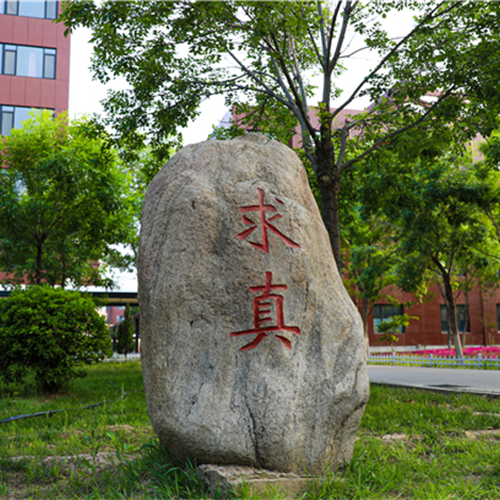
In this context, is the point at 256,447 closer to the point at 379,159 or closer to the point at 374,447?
the point at 374,447

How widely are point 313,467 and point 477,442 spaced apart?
2.04 m

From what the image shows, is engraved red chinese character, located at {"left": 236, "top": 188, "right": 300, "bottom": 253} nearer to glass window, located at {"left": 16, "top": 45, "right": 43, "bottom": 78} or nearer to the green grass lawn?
the green grass lawn

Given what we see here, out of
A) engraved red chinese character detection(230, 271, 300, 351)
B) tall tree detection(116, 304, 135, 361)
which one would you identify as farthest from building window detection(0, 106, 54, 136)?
engraved red chinese character detection(230, 271, 300, 351)

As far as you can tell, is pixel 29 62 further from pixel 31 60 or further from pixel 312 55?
pixel 312 55

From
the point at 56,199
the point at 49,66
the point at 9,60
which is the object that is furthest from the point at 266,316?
the point at 9,60

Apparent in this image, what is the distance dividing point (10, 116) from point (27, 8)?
227 inches

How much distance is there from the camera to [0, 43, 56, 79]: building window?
76.4 ft

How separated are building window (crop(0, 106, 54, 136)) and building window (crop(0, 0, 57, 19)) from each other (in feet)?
16.0

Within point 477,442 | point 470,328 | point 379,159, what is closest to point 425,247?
point 379,159

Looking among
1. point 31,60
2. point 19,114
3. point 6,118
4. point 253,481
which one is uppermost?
point 31,60

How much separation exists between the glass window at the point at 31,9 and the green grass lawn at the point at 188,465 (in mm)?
23207

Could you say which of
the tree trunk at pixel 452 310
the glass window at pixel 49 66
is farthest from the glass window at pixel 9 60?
the tree trunk at pixel 452 310

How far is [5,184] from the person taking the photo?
13.1 meters

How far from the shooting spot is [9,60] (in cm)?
2336
